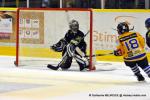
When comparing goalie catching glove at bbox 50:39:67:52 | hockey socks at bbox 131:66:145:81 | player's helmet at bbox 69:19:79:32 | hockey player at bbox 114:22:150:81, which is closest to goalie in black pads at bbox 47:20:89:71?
player's helmet at bbox 69:19:79:32

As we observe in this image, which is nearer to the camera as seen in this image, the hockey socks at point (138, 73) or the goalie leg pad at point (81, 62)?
the hockey socks at point (138, 73)

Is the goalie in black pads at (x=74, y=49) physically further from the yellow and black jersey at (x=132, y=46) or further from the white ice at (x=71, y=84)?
the yellow and black jersey at (x=132, y=46)

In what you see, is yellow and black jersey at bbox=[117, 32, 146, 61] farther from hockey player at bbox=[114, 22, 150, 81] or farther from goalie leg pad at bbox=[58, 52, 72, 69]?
goalie leg pad at bbox=[58, 52, 72, 69]

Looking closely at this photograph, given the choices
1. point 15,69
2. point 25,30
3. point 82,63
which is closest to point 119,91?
point 82,63

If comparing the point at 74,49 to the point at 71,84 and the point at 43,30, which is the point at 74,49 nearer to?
the point at 43,30

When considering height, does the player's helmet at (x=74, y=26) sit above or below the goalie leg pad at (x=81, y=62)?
above

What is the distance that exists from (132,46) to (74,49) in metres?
2.25

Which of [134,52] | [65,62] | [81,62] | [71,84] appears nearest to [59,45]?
[65,62]

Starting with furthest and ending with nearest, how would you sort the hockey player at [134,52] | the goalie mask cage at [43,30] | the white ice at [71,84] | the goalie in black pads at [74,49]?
1. the goalie mask cage at [43,30]
2. the goalie in black pads at [74,49]
3. the hockey player at [134,52]
4. the white ice at [71,84]

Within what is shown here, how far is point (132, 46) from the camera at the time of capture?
1075 cm

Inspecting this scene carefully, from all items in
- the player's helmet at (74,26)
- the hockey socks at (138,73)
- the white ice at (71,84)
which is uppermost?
the player's helmet at (74,26)

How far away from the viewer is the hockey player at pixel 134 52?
10648 millimetres

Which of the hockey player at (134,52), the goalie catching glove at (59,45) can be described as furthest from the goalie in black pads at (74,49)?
the hockey player at (134,52)

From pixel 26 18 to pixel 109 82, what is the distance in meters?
3.81
